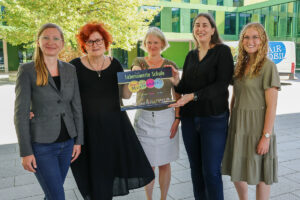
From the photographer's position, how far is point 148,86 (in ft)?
8.91

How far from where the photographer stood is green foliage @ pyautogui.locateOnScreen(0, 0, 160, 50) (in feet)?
43.1

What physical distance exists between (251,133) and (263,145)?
15 cm

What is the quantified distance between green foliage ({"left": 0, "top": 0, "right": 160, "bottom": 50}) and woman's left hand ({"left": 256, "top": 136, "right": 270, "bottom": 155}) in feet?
38.2

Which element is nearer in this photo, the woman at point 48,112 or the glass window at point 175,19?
the woman at point 48,112

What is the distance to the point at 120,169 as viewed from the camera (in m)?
2.80

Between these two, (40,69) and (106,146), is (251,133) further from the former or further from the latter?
(40,69)

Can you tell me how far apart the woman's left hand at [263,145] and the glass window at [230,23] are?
35.5 metres

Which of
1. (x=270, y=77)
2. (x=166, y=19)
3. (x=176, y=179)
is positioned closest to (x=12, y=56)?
(x=166, y=19)

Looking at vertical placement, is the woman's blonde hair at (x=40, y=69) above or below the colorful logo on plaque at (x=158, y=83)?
above

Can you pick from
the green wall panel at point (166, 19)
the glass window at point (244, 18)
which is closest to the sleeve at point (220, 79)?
the green wall panel at point (166, 19)

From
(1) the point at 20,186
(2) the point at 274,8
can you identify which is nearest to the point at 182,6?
(2) the point at 274,8

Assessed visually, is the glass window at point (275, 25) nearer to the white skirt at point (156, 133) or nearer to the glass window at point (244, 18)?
the glass window at point (244, 18)

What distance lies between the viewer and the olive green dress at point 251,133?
248cm

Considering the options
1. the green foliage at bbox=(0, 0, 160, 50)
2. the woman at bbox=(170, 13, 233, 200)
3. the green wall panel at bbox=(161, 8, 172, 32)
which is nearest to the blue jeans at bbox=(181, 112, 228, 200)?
the woman at bbox=(170, 13, 233, 200)
